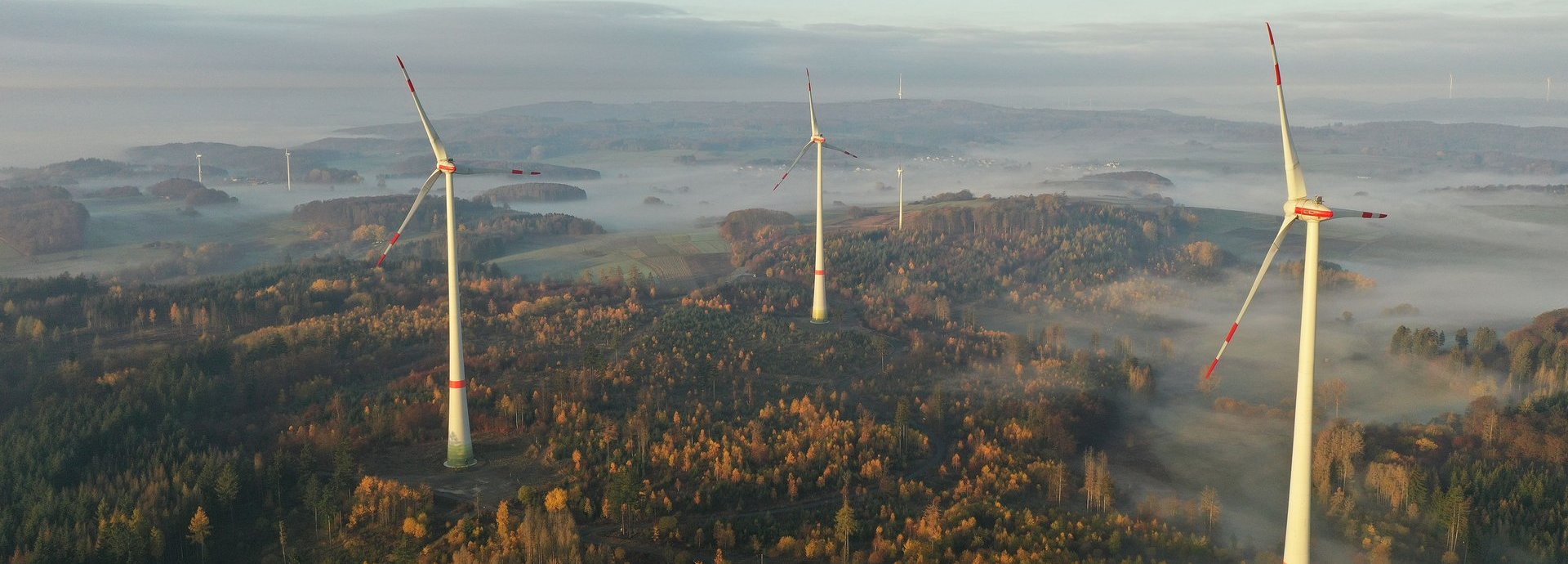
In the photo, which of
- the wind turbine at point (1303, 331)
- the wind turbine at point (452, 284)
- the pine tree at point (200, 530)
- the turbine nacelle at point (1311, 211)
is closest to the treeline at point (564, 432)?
the pine tree at point (200, 530)

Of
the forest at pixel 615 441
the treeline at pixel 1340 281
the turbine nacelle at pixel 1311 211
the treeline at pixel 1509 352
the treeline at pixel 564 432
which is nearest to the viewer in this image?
the turbine nacelle at pixel 1311 211

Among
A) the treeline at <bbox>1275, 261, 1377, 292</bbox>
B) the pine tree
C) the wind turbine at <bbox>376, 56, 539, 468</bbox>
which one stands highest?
the wind turbine at <bbox>376, 56, 539, 468</bbox>

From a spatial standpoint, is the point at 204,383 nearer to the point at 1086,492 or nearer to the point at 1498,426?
the point at 1086,492

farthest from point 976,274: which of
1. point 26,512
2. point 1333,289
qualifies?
point 26,512

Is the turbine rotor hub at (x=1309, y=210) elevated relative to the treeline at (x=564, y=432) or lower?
elevated

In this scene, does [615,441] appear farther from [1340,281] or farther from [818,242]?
[1340,281]

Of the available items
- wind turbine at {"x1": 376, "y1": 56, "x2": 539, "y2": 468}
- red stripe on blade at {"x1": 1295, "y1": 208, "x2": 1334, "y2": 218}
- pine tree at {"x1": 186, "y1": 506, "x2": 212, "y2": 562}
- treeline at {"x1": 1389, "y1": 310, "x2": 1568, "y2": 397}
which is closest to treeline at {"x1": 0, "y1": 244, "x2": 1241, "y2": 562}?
pine tree at {"x1": 186, "y1": 506, "x2": 212, "y2": 562}

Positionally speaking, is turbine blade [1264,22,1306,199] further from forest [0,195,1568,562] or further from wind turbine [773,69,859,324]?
wind turbine [773,69,859,324]

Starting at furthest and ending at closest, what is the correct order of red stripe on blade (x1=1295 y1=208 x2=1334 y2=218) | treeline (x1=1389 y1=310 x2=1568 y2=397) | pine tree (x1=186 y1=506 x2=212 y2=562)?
treeline (x1=1389 y1=310 x2=1568 y2=397) < pine tree (x1=186 y1=506 x2=212 y2=562) < red stripe on blade (x1=1295 y1=208 x2=1334 y2=218)

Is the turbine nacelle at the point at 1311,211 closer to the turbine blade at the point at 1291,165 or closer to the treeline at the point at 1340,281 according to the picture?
the turbine blade at the point at 1291,165
